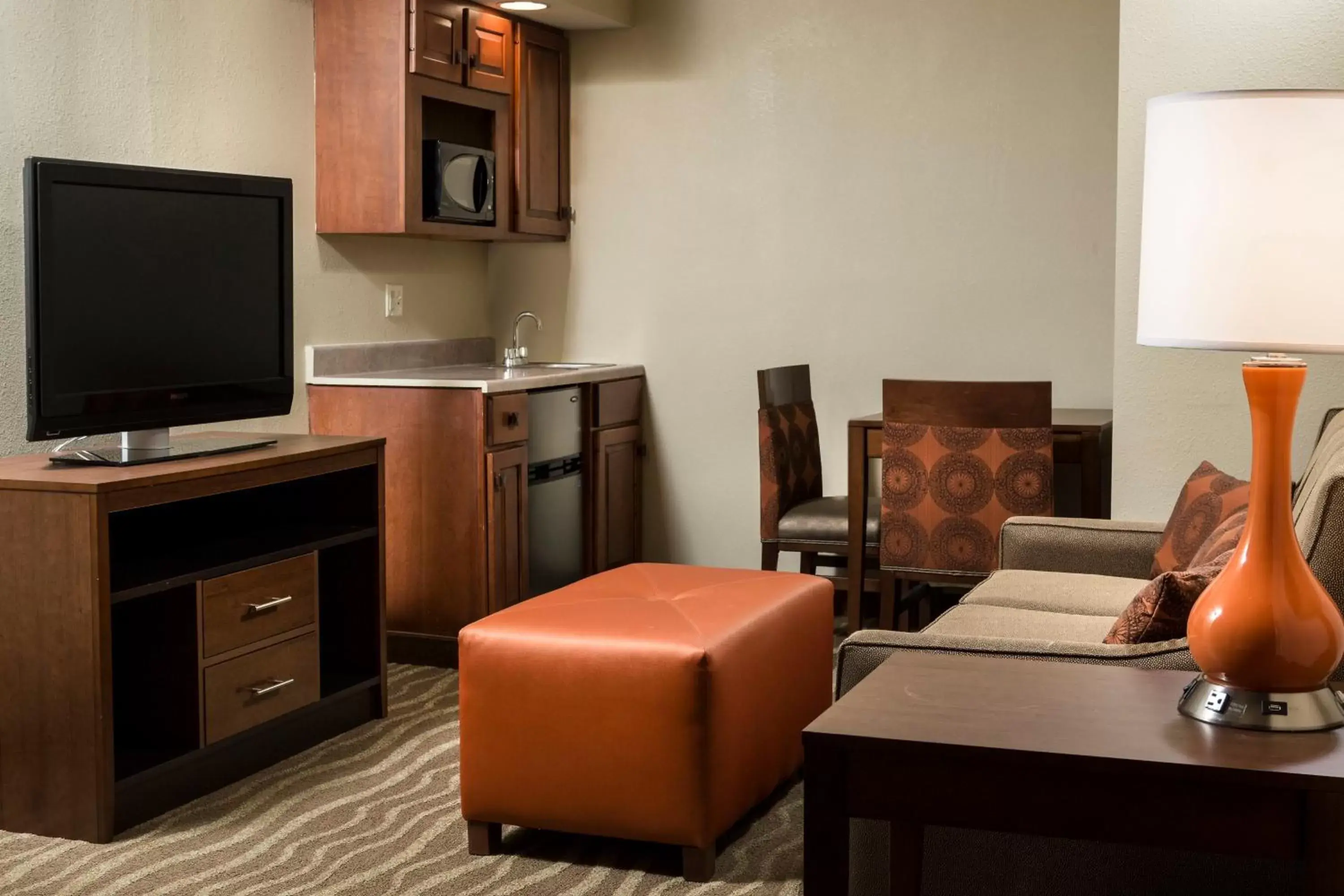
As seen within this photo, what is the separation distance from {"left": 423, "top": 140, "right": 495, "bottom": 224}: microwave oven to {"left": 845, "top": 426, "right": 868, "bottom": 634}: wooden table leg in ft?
4.77

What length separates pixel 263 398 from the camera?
365cm

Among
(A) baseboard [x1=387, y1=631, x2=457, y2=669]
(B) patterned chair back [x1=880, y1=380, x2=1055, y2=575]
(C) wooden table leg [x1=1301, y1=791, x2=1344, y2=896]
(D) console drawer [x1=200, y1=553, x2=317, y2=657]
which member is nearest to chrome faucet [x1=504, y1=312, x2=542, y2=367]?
(A) baseboard [x1=387, y1=631, x2=457, y2=669]

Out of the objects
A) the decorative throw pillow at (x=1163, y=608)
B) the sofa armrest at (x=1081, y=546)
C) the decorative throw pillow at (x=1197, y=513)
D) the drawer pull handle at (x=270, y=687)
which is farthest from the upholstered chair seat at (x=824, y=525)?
the decorative throw pillow at (x=1163, y=608)

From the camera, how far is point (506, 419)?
4.43m

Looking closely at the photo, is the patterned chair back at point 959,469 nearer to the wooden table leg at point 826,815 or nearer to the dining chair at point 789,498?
the dining chair at point 789,498

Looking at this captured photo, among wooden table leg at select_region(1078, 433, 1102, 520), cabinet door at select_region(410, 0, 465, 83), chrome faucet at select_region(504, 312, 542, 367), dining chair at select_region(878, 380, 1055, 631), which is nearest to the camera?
dining chair at select_region(878, 380, 1055, 631)

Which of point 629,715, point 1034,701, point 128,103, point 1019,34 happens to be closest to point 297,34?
point 128,103

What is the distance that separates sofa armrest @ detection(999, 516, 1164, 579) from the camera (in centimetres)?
343

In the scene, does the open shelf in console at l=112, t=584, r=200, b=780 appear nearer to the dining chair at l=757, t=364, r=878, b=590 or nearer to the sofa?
the sofa

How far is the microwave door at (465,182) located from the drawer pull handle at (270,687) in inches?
72.0

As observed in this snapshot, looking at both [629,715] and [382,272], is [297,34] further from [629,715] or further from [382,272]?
[629,715]

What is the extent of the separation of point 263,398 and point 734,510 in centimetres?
222

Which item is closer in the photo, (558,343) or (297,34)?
(297,34)

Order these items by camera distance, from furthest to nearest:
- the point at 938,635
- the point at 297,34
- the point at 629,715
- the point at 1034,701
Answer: the point at 297,34 → the point at 629,715 → the point at 938,635 → the point at 1034,701
